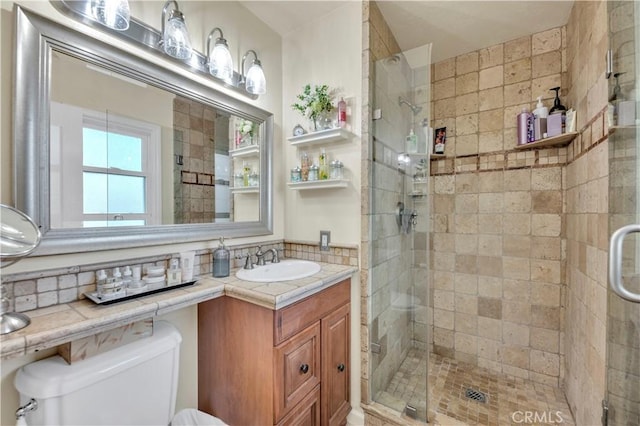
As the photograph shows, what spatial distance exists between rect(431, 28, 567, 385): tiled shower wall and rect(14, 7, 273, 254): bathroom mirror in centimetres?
171

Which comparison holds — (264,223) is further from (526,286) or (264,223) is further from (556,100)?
(556,100)

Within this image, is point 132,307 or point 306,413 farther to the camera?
point 306,413

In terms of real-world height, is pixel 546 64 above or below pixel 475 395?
above

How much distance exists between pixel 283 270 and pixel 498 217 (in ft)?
5.61

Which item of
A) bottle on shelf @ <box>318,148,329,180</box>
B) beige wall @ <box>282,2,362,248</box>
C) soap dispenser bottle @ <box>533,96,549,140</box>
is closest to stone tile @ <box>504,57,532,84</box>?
soap dispenser bottle @ <box>533,96,549,140</box>

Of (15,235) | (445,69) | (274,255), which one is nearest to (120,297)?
(15,235)

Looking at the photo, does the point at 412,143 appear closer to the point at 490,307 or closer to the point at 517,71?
the point at 517,71

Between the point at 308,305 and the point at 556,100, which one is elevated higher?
the point at 556,100

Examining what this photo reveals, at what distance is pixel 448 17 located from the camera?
1.79m

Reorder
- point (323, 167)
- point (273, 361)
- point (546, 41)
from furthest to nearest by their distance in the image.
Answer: point (546, 41), point (323, 167), point (273, 361)

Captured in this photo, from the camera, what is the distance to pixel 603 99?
3.96ft

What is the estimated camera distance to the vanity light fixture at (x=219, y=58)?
1.42m

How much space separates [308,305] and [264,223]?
27.6 inches

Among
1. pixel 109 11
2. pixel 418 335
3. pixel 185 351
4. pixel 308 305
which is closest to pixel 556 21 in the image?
pixel 418 335
